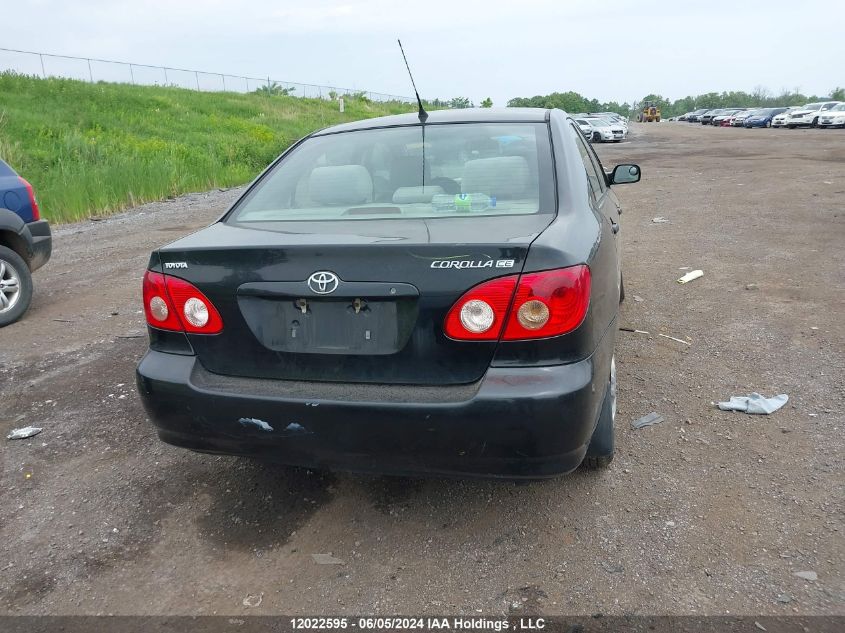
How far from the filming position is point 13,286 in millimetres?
5938

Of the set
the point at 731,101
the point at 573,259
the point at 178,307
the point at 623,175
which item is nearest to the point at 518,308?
the point at 573,259

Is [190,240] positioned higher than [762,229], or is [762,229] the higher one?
[190,240]

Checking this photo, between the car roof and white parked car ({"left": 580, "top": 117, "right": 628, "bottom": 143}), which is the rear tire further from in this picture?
white parked car ({"left": 580, "top": 117, "right": 628, "bottom": 143})

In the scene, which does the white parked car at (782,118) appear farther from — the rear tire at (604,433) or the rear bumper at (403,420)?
the rear bumper at (403,420)

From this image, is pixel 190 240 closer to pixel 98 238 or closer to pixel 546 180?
pixel 546 180

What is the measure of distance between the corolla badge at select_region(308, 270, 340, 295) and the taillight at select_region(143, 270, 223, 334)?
1.42 ft

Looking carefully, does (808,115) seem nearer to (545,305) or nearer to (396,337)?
(545,305)

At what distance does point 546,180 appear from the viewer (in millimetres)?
2924

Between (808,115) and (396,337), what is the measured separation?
4530cm

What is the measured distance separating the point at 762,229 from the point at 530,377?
7.83 metres

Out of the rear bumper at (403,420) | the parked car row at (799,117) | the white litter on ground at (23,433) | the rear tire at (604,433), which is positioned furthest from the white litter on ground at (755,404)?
the parked car row at (799,117)

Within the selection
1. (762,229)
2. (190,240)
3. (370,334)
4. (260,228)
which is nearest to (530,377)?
(370,334)

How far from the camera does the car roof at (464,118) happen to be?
3.52 meters

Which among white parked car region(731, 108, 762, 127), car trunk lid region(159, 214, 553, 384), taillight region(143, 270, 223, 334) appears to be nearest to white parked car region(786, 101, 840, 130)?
white parked car region(731, 108, 762, 127)
